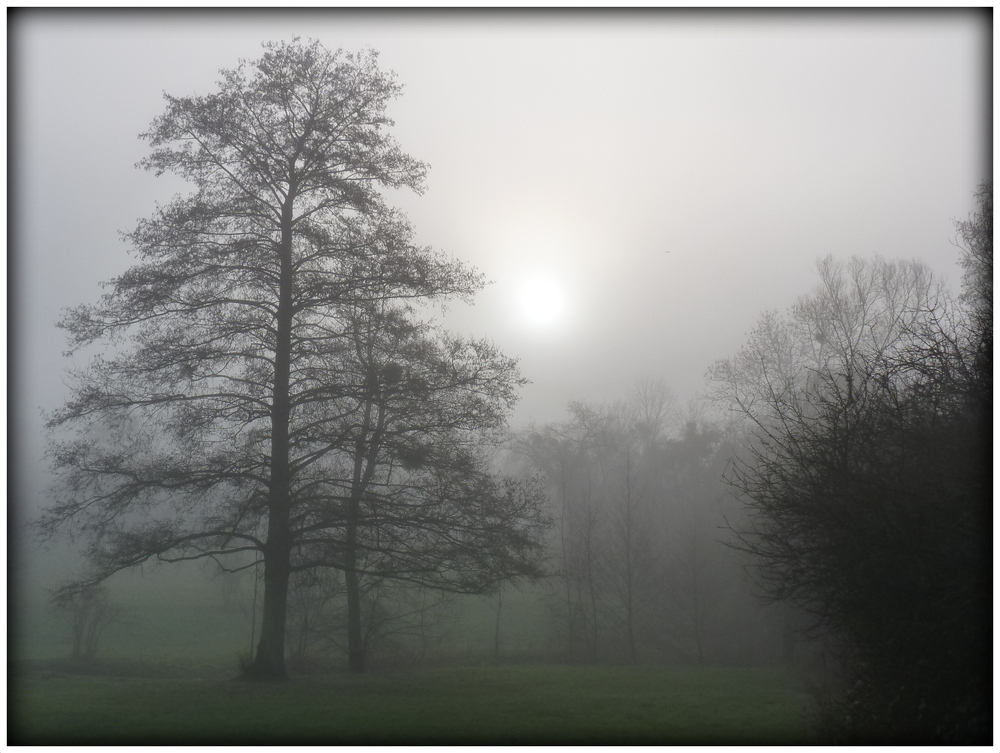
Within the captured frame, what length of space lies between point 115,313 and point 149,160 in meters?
2.75

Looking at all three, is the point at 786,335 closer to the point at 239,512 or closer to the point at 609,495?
the point at 609,495

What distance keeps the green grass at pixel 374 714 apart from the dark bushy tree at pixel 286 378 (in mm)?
1758

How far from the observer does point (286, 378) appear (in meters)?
12.2

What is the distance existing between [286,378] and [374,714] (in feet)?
18.8

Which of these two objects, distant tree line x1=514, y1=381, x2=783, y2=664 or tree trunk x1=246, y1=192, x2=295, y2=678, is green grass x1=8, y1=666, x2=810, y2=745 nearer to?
tree trunk x1=246, y1=192, x2=295, y2=678

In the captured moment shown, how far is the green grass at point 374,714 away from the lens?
8.16m

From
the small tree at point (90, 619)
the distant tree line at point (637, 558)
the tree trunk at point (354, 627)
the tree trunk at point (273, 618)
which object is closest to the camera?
the tree trunk at point (273, 618)

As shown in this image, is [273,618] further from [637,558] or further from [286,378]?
[637,558]

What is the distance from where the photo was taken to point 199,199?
1224 cm

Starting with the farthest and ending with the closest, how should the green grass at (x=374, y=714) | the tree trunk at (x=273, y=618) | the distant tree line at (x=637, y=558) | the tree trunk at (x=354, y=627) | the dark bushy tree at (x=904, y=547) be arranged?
the distant tree line at (x=637, y=558), the tree trunk at (x=354, y=627), the tree trunk at (x=273, y=618), the green grass at (x=374, y=714), the dark bushy tree at (x=904, y=547)

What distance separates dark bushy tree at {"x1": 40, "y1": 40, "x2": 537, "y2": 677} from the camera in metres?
11.8

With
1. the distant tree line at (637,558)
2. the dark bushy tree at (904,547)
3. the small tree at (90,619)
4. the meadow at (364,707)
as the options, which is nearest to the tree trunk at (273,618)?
the meadow at (364,707)

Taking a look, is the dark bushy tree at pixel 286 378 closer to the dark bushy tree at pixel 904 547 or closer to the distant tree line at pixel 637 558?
the dark bushy tree at pixel 904 547

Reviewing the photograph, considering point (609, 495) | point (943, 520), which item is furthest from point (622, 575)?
point (943, 520)
